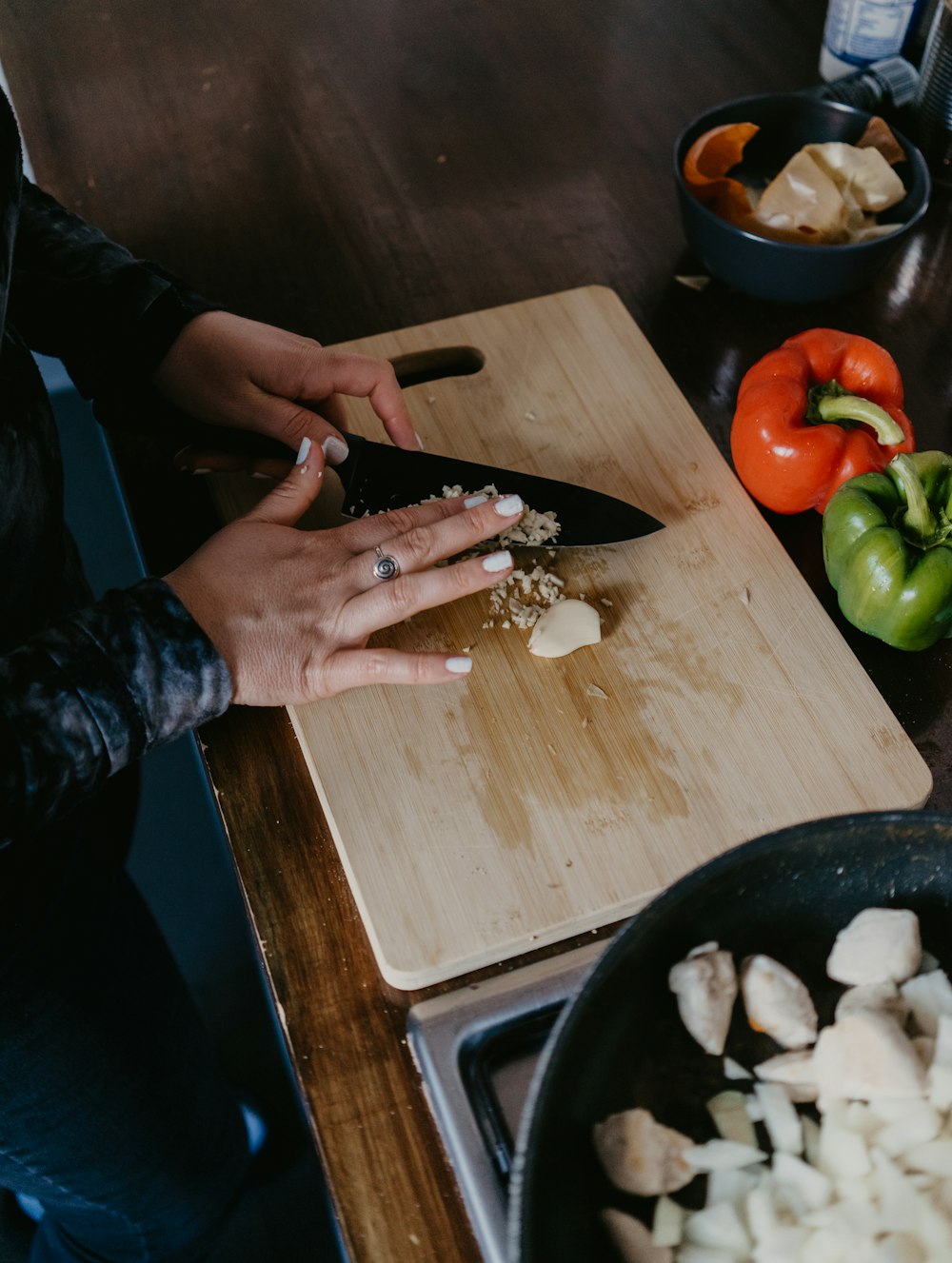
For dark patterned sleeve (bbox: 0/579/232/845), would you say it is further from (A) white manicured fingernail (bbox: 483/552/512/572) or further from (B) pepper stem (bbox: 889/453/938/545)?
(B) pepper stem (bbox: 889/453/938/545)

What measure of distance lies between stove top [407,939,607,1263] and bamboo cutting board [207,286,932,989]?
0.04 meters

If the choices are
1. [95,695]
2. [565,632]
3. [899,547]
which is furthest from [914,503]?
[95,695]

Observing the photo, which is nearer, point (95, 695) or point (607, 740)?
point (95, 695)

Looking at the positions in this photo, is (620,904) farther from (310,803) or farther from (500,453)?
(500,453)

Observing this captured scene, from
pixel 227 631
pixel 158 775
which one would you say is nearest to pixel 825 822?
pixel 227 631

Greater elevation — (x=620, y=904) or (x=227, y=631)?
(x=227, y=631)

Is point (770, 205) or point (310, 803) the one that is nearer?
point (310, 803)

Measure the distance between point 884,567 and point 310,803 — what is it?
1.73 ft

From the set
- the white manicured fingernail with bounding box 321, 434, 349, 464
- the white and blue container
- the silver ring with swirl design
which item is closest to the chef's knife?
the white manicured fingernail with bounding box 321, 434, 349, 464

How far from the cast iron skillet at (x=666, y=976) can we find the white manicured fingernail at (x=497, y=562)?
0.35 meters

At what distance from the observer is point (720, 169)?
3.85 feet

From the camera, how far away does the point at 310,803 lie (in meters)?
0.86

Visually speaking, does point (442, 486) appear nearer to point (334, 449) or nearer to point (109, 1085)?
point (334, 449)

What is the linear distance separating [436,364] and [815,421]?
1.40ft
